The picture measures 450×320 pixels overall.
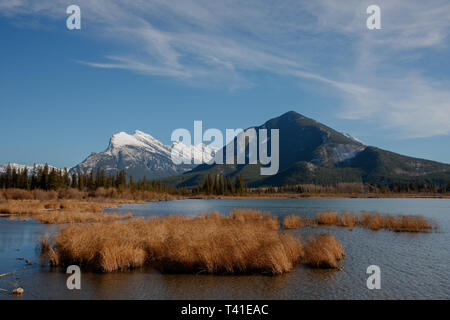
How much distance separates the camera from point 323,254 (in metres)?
20.0

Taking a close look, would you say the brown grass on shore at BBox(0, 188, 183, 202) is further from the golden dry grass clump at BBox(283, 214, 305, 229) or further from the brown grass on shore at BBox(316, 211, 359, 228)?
the brown grass on shore at BBox(316, 211, 359, 228)

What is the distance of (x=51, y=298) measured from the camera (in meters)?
14.5

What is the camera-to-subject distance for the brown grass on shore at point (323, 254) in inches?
777

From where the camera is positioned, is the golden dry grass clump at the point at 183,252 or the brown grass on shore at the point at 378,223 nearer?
the golden dry grass clump at the point at 183,252

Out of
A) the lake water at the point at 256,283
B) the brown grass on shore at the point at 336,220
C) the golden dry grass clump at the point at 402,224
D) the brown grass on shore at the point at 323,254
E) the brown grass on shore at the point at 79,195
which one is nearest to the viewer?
the lake water at the point at 256,283

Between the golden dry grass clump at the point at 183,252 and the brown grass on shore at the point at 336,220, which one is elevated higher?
the golden dry grass clump at the point at 183,252

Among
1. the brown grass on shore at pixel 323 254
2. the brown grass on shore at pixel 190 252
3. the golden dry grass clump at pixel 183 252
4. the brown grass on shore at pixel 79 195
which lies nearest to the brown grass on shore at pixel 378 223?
the brown grass on shore at pixel 323 254

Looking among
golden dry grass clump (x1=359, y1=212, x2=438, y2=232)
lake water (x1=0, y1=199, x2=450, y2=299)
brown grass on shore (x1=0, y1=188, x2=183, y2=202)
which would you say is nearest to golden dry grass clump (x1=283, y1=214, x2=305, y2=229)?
golden dry grass clump (x1=359, y1=212, x2=438, y2=232)

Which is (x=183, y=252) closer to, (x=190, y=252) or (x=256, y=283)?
(x=190, y=252)

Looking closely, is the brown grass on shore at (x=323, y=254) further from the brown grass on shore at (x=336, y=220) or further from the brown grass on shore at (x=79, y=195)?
the brown grass on shore at (x=79, y=195)

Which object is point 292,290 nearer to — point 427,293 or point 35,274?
point 427,293

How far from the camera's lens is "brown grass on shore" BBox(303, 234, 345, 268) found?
19.7 metres

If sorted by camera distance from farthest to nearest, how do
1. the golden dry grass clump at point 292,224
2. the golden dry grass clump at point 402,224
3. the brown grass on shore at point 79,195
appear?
the brown grass on shore at point 79,195 → the golden dry grass clump at point 292,224 → the golden dry grass clump at point 402,224
